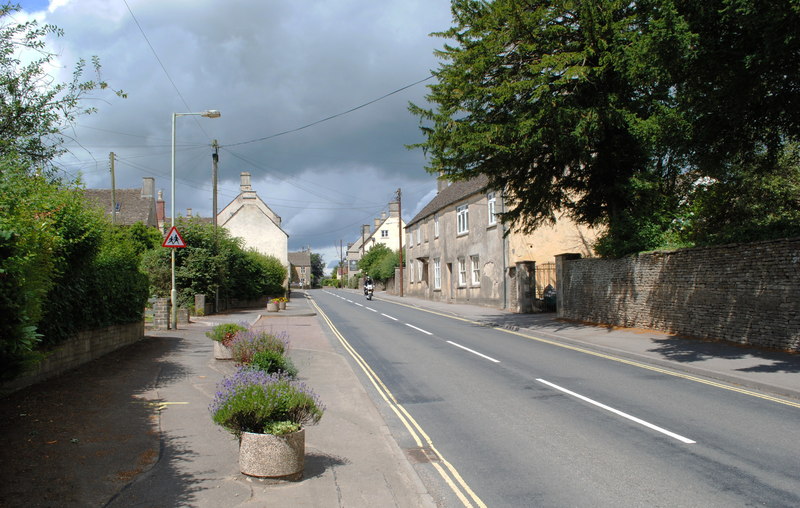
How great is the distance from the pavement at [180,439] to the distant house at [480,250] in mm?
12174

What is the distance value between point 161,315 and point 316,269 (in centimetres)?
13274

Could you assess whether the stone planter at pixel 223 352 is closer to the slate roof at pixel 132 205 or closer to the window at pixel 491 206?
the window at pixel 491 206

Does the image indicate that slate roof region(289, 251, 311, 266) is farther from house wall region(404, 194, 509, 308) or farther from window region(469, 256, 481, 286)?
window region(469, 256, 481, 286)

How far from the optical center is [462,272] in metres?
37.1

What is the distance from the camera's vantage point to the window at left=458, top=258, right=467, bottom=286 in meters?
36.6

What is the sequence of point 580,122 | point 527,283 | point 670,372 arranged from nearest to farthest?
1. point 670,372
2. point 580,122
3. point 527,283

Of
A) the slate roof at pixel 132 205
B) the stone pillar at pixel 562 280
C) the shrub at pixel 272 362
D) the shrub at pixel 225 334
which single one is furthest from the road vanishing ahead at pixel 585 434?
the slate roof at pixel 132 205

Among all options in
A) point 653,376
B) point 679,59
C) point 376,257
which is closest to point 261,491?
point 653,376

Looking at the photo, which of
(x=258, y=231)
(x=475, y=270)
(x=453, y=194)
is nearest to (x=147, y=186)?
(x=258, y=231)

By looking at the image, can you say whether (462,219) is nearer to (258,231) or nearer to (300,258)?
(258,231)

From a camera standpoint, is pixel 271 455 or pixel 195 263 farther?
pixel 195 263

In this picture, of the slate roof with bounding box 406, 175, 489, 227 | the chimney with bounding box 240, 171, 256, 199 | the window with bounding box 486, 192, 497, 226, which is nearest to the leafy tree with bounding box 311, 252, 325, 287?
the chimney with bounding box 240, 171, 256, 199

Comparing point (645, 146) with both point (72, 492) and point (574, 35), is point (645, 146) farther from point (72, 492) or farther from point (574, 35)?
point (72, 492)

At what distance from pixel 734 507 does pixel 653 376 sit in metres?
6.29
